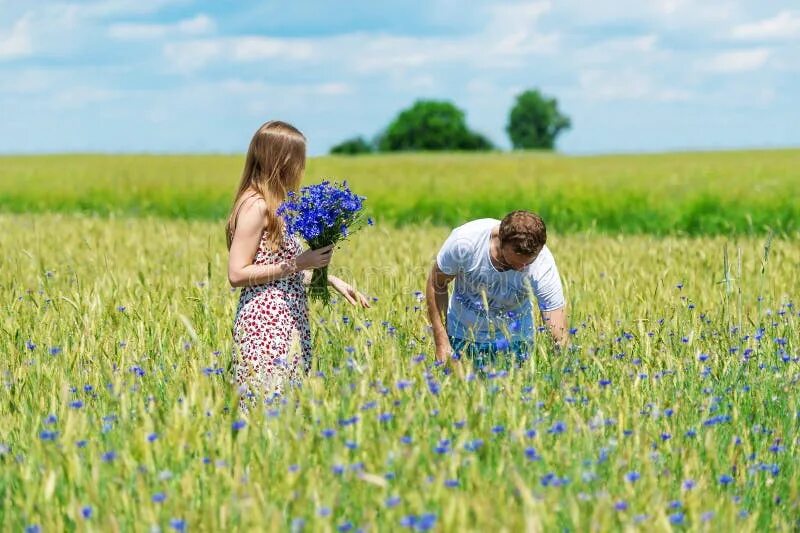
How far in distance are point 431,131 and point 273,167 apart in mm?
84885

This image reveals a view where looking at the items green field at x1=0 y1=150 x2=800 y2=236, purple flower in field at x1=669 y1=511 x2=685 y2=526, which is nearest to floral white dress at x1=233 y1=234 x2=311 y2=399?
purple flower in field at x1=669 y1=511 x2=685 y2=526

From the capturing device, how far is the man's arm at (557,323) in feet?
13.8

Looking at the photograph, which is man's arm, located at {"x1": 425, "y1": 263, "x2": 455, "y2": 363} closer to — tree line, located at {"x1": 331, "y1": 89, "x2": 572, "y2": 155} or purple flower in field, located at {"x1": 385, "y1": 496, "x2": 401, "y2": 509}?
purple flower in field, located at {"x1": 385, "y1": 496, "x2": 401, "y2": 509}

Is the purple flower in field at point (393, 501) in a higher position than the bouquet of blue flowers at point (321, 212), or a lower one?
lower

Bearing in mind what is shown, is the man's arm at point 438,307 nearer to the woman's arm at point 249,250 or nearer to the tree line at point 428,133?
the woman's arm at point 249,250

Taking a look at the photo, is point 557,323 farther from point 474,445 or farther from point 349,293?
point 474,445

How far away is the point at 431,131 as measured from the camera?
8794 centimetres

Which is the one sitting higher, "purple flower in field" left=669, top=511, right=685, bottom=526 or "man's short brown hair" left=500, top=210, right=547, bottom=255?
"man's short brown hair" left=500, top=210, right=547, bottom=255

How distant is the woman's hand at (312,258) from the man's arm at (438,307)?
2.00 feet

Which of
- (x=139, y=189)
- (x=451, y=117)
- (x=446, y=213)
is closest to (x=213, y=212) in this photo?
(x=139, y=189)

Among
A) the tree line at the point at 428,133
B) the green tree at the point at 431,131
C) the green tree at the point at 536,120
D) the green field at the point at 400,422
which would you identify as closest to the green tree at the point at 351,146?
the tree line at the point at 428,133

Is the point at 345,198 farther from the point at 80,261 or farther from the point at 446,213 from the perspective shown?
the point at 446,213

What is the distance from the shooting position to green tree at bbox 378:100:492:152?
8712cm

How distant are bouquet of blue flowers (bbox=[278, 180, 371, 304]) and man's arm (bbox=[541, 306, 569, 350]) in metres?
0.96
